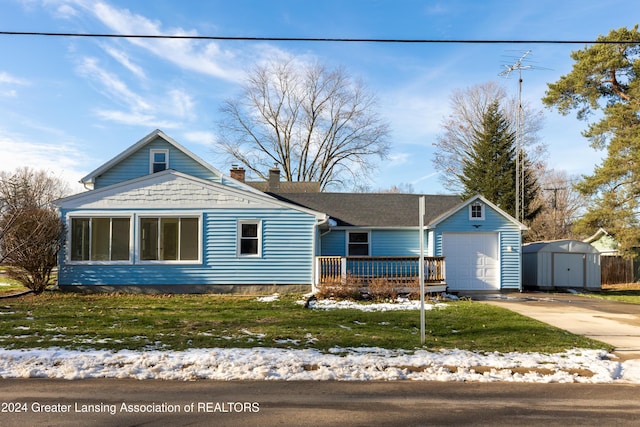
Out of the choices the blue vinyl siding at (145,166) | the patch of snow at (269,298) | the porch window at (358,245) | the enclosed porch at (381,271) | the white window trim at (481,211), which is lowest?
the patch of snow at (269,298)

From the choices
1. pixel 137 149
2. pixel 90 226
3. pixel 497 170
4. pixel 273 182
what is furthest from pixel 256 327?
pixel 497 170

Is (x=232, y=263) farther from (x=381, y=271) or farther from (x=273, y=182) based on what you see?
(x=273, y=182)

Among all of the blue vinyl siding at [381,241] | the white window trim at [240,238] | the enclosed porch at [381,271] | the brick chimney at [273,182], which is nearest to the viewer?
the enclosed porch at [381,271]

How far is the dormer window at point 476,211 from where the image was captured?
1802 cm

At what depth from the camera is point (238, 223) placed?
1672cm

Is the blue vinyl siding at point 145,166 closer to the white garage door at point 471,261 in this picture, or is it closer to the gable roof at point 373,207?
the gable roof at point 373,207

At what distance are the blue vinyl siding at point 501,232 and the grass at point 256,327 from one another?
4577mm

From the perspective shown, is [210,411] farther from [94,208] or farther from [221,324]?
[94,208]

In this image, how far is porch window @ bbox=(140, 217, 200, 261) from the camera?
1656 cm

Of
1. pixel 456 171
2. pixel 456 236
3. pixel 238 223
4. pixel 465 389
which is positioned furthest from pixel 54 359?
pixel 456 171

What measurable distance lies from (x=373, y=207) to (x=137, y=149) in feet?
32.4

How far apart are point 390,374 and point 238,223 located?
10968 millimetres

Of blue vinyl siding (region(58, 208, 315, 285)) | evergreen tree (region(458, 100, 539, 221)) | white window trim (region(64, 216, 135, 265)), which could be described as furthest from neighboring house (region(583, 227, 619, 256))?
white window trim (region(64, 216, 135, 265))

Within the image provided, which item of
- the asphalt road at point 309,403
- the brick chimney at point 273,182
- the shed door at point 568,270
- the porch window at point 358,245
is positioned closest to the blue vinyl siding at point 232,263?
the porch window at point 358,245
